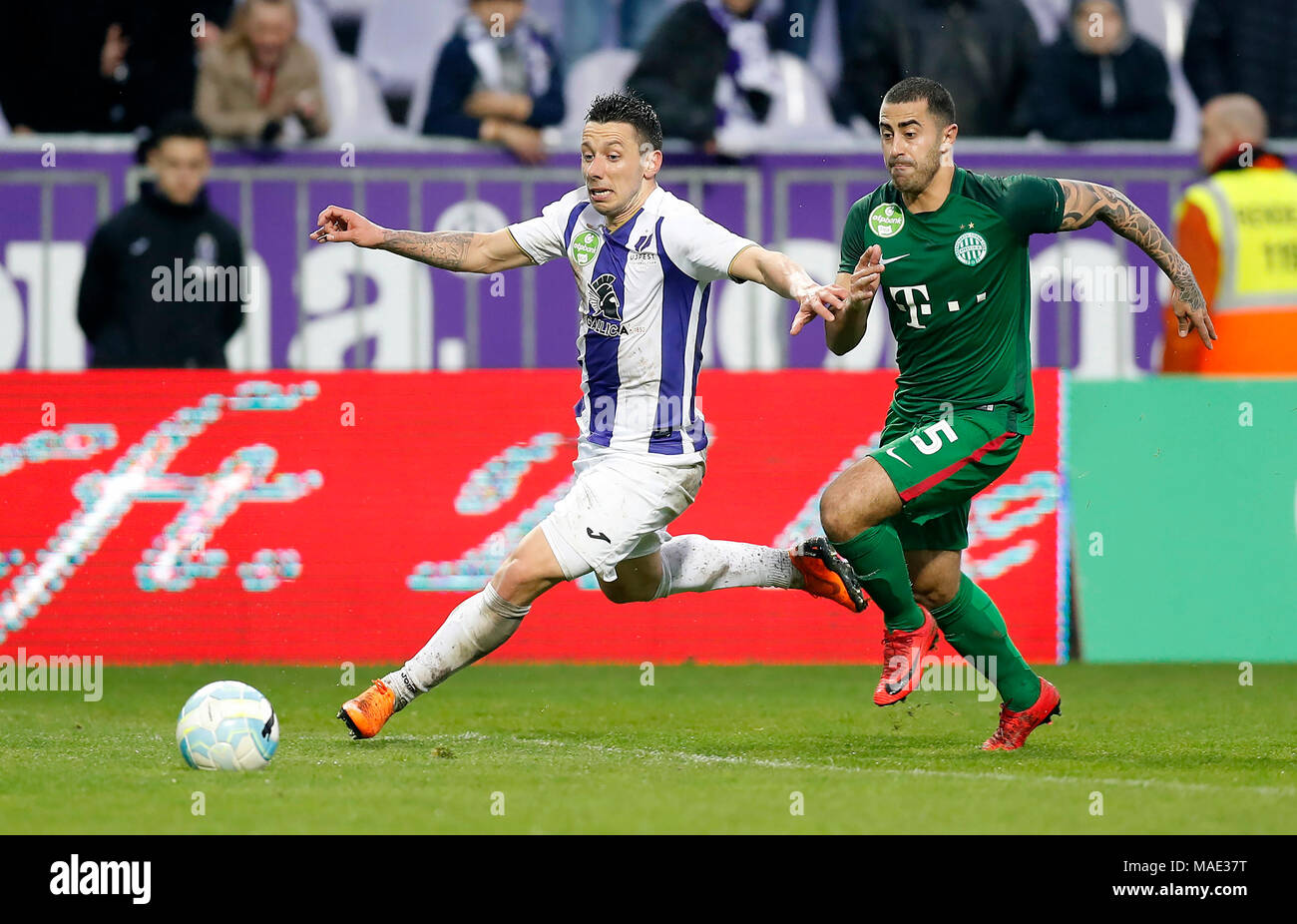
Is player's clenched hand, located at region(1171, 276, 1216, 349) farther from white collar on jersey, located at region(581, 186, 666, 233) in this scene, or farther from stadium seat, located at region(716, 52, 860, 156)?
stadium seat, located at region(716, 52, 860, 156)

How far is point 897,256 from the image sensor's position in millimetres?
7754

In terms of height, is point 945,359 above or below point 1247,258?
below

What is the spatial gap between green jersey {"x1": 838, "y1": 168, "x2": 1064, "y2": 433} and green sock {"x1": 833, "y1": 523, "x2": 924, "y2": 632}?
0.54m

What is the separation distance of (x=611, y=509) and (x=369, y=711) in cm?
121

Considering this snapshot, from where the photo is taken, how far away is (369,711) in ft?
25.0

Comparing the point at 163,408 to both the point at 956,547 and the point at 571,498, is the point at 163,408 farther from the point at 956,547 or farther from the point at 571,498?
the point at 956,547

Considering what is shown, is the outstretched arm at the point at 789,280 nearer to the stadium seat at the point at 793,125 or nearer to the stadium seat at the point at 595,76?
the stadium seat at the point at 793,125

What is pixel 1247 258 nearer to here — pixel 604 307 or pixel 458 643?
pixel 604 307

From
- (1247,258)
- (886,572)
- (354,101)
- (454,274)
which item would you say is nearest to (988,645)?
(886,572)

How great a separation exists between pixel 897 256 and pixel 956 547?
1.18 meters

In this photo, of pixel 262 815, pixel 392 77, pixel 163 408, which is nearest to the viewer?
pixel 262 815

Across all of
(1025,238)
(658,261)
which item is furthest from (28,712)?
(1025,238)

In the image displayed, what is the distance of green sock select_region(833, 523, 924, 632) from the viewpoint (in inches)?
302

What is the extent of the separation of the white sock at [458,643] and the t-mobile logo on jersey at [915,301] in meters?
1.89
